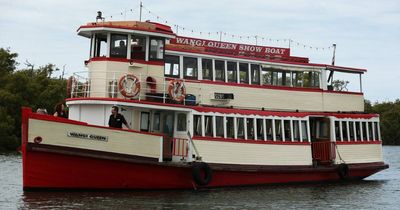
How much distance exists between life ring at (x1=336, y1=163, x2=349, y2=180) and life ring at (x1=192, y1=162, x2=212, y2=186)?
270 inches

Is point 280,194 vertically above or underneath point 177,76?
underneath

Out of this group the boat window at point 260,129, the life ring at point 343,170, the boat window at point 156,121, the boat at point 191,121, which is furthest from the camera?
the life ring at point 343,170

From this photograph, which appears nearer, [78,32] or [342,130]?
[78,32]

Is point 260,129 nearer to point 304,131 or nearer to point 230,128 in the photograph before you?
point 230,128

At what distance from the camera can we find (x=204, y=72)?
2338 centimetres

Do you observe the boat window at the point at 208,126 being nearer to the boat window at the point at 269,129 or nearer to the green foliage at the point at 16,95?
the boat window at the point at 269,129

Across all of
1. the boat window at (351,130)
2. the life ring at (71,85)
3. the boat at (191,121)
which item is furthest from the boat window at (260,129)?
the life ring at (71,85)

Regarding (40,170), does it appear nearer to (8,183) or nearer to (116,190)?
(116,190)

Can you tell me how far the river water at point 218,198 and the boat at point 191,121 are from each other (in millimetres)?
394

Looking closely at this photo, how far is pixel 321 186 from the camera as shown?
83.9ft

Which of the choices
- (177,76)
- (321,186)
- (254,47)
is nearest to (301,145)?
(321,186)

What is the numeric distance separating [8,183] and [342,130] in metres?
13.8

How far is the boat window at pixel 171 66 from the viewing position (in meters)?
22.6

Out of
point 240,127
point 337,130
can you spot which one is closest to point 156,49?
point 240,127
